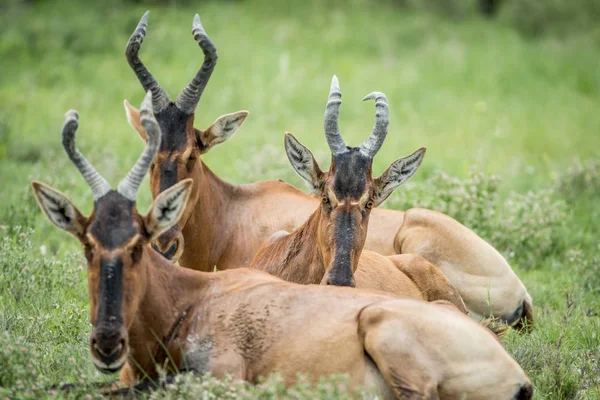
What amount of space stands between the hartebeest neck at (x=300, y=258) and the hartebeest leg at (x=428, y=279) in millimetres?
1024

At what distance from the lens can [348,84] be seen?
72.0ft

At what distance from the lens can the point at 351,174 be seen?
8750mm

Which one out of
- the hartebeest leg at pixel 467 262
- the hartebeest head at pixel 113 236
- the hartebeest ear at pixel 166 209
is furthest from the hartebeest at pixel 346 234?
the hartebeest head at pixel 113 236

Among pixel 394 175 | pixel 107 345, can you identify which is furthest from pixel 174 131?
pixel 107 345

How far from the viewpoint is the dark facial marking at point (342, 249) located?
8.30m

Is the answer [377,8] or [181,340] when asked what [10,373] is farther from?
[377,8]

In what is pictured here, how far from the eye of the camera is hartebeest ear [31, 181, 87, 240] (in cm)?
690

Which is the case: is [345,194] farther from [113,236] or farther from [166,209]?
[113,236]

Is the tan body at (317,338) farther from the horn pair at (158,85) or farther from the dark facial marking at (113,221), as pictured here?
the horn pair at (158,85)

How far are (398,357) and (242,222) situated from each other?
4.60 meters

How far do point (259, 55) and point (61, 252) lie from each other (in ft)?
41.6

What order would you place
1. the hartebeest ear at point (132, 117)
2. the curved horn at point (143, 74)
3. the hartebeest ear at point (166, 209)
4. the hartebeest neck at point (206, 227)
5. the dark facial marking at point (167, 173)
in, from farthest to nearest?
the hartebeest ear at point (132, 117) → the hartebeest neck at point (206, 227) → the curved horn at point (143, 74) → the dark facial marking at point (167, 173) → the hartebeest ear at point (166, 209)

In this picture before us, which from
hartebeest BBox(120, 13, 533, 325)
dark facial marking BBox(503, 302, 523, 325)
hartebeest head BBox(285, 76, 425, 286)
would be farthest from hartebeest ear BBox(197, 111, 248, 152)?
dark facial marking BBox(503, 302, 523, 325)

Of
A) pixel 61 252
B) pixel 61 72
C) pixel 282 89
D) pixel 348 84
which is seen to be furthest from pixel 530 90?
pixel 61 252
